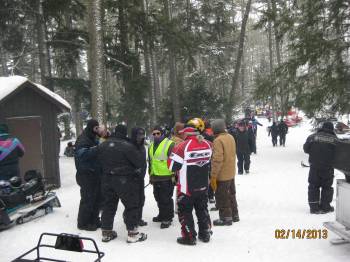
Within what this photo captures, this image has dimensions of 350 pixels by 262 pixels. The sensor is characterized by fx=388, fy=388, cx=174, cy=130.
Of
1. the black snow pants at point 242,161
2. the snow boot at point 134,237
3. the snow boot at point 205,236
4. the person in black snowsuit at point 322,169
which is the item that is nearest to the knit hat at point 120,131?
the snow boot at point 134,237

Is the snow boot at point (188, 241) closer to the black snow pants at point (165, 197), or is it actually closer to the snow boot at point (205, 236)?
the snow boot at point (205, 236)

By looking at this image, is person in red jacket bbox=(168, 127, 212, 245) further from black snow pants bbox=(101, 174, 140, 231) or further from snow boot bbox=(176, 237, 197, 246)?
black snow pants bbox=(101, 174, 140, 231)

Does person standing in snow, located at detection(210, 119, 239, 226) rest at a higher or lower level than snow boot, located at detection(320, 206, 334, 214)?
higher

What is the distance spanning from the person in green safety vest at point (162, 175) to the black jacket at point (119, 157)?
868 mm

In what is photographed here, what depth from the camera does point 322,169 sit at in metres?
7.44

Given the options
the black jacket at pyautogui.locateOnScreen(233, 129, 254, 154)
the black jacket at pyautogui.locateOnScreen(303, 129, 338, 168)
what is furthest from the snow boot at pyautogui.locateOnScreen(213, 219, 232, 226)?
the black jacket at pyautogui.locateOnScreen(233, 129, 254, 154)

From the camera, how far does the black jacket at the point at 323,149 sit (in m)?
7.41

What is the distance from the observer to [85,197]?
7.00m

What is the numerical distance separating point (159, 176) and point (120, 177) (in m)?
1.08

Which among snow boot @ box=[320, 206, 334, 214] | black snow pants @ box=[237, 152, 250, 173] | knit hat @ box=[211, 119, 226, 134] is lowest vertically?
snow boot @ box=[320, 206, 334, 214]

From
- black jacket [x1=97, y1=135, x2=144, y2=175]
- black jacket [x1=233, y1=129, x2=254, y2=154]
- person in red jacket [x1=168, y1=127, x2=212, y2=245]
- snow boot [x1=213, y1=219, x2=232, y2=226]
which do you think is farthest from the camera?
black jacket [x1=233, y1=129, x2=254, y2=154]

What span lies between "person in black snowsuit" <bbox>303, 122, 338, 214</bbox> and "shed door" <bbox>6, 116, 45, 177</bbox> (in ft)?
24.4

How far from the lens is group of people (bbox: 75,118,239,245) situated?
607cm

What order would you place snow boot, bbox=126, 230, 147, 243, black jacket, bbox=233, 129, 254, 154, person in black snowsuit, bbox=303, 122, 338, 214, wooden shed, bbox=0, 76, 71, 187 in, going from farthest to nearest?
black jacket, bbox=233, 129, 254, 154 < wooden shed, bbox=0, 76, 71, 187 < person in black snowsuit, bbox=303, 122, 338, 214 < snow boot, bbox=126, 230, 147, 243
